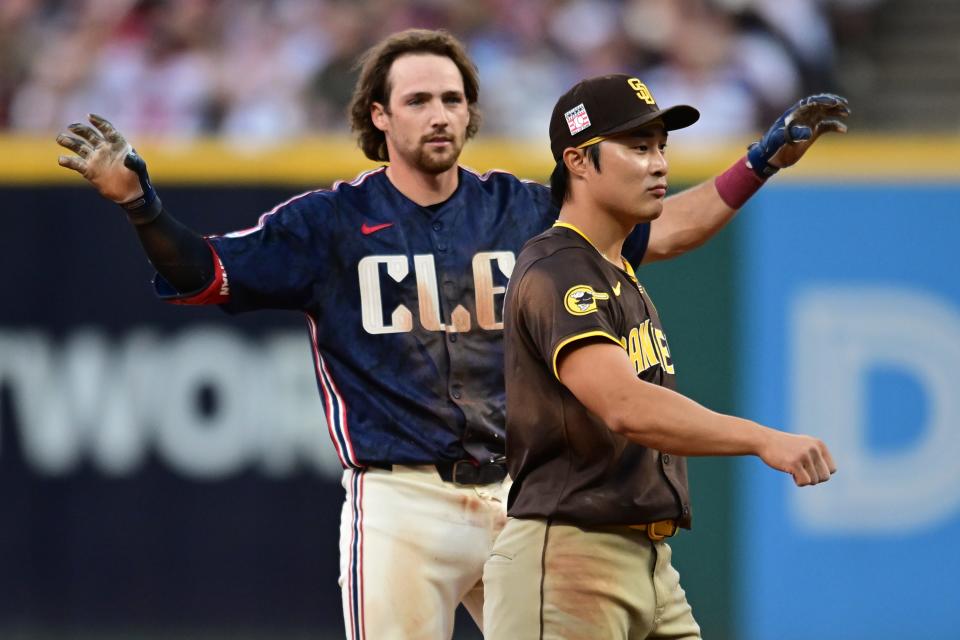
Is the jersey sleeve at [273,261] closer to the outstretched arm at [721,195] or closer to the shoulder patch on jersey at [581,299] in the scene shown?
the outstretched arm at [721,195]

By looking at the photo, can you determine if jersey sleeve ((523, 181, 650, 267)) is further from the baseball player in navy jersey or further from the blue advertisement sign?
the blue advertisement sign

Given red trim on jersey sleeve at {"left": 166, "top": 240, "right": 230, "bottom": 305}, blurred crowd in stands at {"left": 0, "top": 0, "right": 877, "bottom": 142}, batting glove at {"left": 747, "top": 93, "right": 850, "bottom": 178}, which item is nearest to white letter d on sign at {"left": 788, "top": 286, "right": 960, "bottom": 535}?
blurred crowd in stands at {"left": 0, "top": 0, "right": 877, "bottom": 142}

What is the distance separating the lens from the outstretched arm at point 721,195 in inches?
211

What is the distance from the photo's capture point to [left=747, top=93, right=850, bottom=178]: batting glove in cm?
528

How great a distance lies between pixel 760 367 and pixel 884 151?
1.27 meters

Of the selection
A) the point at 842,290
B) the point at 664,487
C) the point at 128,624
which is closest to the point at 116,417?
the point at 128,624

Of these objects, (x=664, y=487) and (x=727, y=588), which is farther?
(x=727, y=588)

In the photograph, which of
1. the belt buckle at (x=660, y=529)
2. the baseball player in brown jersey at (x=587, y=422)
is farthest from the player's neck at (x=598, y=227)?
the belt buckle at (x=660, y=529)

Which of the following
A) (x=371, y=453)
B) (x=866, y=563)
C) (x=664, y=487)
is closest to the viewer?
(x=664, y=487)

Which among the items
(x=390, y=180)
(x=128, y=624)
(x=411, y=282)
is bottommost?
(x=128, y=624)

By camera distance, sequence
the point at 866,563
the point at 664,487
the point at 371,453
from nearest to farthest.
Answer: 1. the point at 664,487
2. the point at 371,453
3. the point at 866,563

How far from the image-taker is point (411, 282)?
5195 millimetres

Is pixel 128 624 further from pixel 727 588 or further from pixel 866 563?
pixel 866 563

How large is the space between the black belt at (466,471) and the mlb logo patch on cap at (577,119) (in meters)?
1.31
